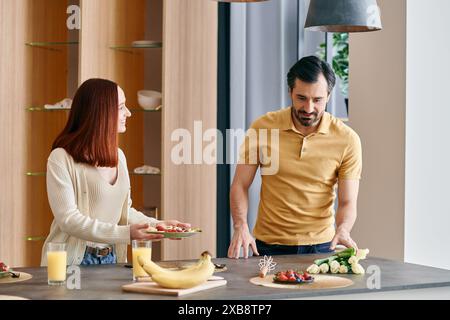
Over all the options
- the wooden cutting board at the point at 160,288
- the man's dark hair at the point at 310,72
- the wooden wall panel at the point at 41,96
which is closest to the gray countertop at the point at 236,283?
the wooden cutting board at the point at 160,288

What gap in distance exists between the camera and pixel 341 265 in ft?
9.45

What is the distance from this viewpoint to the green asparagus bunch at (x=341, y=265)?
2.85 m

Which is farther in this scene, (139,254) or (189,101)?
(189,101)

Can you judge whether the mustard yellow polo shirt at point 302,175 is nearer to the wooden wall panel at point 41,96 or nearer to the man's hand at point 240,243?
the man's hand at point 240,243

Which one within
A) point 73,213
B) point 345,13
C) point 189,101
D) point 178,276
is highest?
point 345,13

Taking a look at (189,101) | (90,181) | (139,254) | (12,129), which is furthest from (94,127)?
(12,129)

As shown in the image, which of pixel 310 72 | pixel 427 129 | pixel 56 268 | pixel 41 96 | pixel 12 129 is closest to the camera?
pixel 56 268

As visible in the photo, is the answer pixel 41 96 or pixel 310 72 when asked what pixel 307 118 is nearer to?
pixel 310 72

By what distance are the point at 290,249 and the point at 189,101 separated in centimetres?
124

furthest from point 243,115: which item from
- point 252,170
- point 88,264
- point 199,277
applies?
point 199,277

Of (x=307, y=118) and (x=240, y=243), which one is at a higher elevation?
(x=307, y=118)

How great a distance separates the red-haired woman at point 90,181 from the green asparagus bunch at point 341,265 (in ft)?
1.90
